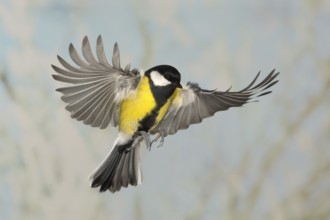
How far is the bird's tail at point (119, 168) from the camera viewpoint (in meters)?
1.20

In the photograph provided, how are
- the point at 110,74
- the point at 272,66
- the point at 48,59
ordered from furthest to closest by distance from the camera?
the point at 272,66 < the point at 48,59 < the point at 110,74

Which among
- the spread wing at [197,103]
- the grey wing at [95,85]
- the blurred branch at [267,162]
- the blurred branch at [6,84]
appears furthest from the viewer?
the blurred branch at [267,162]

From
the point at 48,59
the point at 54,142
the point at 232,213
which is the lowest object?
the point at 232,213

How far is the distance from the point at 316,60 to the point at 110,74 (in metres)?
0.68

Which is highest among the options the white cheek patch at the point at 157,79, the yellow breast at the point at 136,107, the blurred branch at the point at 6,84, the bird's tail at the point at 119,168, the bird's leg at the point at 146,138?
the blurred branch at the point at 6,84

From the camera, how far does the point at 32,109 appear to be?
53.9 inches

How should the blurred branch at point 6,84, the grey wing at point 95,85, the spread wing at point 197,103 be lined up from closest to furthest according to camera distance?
the grey wing at point 95,85, the spread wing at point 197,103, the blurred branch at point 6,84

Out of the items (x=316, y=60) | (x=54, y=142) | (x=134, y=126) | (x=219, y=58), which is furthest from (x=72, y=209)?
(x=316, y=60)

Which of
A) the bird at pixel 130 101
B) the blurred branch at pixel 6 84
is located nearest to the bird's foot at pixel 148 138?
the bird at pixel 130 101

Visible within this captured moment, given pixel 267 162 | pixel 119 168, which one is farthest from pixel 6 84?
pixel 267 162

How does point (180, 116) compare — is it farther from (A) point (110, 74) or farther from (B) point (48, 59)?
(B) point (48, 59)

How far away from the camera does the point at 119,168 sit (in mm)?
1202

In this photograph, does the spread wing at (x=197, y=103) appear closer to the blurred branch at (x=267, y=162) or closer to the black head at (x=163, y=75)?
the black head at (x=163, y=75)

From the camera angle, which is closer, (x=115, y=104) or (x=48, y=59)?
(x=115, y=104)
